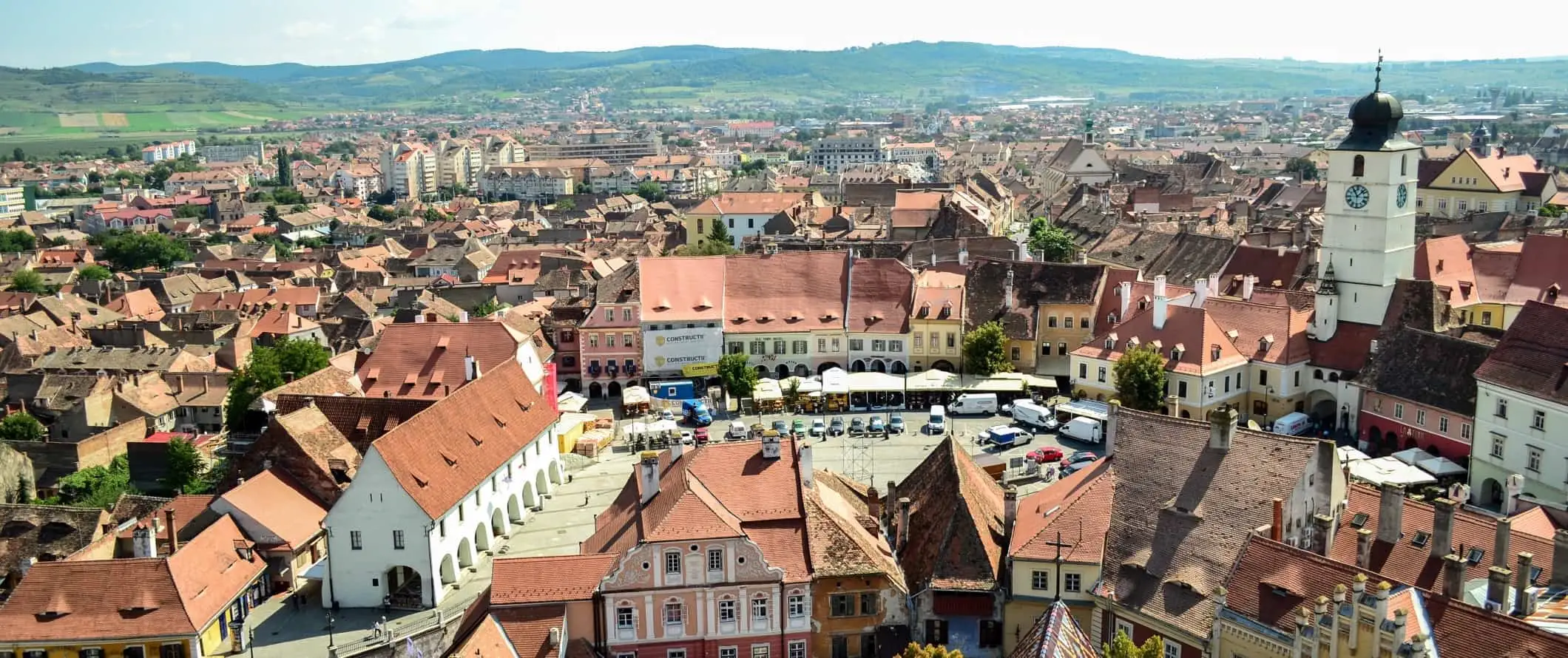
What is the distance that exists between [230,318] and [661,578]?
271ft

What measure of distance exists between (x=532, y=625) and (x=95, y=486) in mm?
38453

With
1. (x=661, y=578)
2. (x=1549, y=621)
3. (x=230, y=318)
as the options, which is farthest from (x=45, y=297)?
(x=1549, y=621)

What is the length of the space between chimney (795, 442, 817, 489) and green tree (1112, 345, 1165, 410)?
26.7 m

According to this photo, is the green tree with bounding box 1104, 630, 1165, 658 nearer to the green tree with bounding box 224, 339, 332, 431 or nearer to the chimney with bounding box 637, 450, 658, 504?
the chimney with bounding box 637, 450, 658, 504

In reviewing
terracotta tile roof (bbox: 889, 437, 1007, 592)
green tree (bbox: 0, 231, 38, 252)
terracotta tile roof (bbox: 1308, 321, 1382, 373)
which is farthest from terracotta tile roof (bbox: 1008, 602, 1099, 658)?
green tree (bbox: 0, 231, 38, 252)

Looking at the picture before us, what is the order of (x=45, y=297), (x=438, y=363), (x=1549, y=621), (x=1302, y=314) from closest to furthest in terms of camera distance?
(x=1549, y=621) < (x=438, y=363) < (x=1302, y=314) < (x=45, y=297)

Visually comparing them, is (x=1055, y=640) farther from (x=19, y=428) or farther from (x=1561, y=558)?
(x=19, y=428)

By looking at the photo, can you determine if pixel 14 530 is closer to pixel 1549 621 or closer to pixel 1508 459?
pixel 1549 621

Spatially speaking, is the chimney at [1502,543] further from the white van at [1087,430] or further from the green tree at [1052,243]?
the green tree at [1052,243]

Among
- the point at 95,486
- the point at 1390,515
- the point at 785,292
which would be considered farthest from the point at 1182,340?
the point at 95,486

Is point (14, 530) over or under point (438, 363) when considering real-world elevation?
under

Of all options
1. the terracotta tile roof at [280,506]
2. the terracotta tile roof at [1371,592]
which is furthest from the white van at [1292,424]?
the terracotta tile roof at [280,506]

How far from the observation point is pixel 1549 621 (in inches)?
1199

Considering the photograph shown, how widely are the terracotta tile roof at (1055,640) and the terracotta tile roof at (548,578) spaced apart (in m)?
13.9
